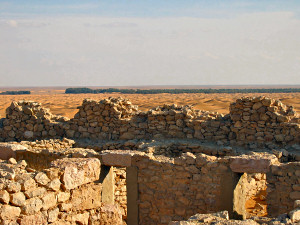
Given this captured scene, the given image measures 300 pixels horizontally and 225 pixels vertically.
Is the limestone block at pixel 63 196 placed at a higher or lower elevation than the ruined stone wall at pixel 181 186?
higher

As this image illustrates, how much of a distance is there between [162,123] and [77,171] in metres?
6.20

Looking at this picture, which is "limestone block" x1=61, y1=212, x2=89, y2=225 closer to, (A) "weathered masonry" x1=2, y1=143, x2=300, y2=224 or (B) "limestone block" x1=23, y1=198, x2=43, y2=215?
(B) "limestone block" x1=23, y1=198, x2=43, y2=215

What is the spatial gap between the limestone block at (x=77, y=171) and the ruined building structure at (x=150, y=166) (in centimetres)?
1

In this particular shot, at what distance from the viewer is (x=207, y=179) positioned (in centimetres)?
736

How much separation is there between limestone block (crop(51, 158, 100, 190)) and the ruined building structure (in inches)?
0.5

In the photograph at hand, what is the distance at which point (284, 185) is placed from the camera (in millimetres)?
7051

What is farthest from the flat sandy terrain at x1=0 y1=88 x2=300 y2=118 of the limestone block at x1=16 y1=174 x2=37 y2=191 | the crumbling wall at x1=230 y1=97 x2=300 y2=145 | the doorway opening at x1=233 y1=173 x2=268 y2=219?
the limestone block at x1=16 y1=174 x2=37 y2=191

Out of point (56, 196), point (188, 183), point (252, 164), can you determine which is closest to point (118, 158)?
point (188, 183)

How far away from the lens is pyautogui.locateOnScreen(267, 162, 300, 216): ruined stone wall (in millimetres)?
6945

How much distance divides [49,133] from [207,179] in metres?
6.56

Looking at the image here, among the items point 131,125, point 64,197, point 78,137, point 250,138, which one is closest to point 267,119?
point 250,138

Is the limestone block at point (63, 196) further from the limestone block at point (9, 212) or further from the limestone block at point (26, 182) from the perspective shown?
the limestone block at point (9, 212)

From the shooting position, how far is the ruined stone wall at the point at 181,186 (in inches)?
287

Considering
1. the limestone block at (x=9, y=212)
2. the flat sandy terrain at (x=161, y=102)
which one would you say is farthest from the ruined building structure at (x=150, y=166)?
the flat sandy terrain at (x=161, y=102)
